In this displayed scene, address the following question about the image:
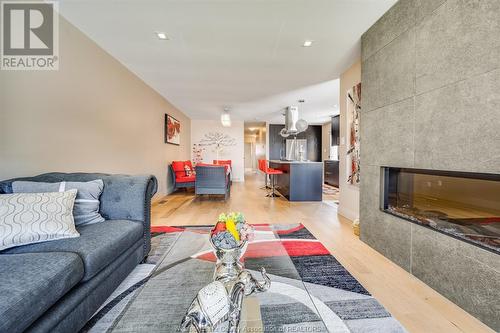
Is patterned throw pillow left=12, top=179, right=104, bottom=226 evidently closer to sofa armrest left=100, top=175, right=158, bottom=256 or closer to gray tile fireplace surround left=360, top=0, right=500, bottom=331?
sofa armrest left=100, top=175, right=158, bottom=256

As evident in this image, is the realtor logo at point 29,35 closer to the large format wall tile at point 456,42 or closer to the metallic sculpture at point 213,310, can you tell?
the metallic sculpture at point 213,310

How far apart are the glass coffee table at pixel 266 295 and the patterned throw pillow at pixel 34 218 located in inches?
25.9

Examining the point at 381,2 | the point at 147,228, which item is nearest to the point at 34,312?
the point at 147,228

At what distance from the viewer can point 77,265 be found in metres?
1.15

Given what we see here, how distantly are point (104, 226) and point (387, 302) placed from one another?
208 cm

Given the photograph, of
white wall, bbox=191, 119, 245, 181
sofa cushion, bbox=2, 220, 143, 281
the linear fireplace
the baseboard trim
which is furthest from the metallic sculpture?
white wall, bbox=191, 119, 245, 181

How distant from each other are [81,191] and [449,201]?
2.89m

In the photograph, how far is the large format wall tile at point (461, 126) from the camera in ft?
4.27

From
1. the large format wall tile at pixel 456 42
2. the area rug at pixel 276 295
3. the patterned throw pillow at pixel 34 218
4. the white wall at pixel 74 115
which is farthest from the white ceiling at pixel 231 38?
the area rug at pixel 276 295

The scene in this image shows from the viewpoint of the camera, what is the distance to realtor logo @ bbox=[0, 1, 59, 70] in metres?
1.82

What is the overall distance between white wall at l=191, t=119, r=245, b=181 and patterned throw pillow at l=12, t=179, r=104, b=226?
6.62 metres

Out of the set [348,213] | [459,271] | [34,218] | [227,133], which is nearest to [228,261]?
[34,218]

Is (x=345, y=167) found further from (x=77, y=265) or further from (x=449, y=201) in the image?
(x=77, y=265)

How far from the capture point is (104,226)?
5.42ft
